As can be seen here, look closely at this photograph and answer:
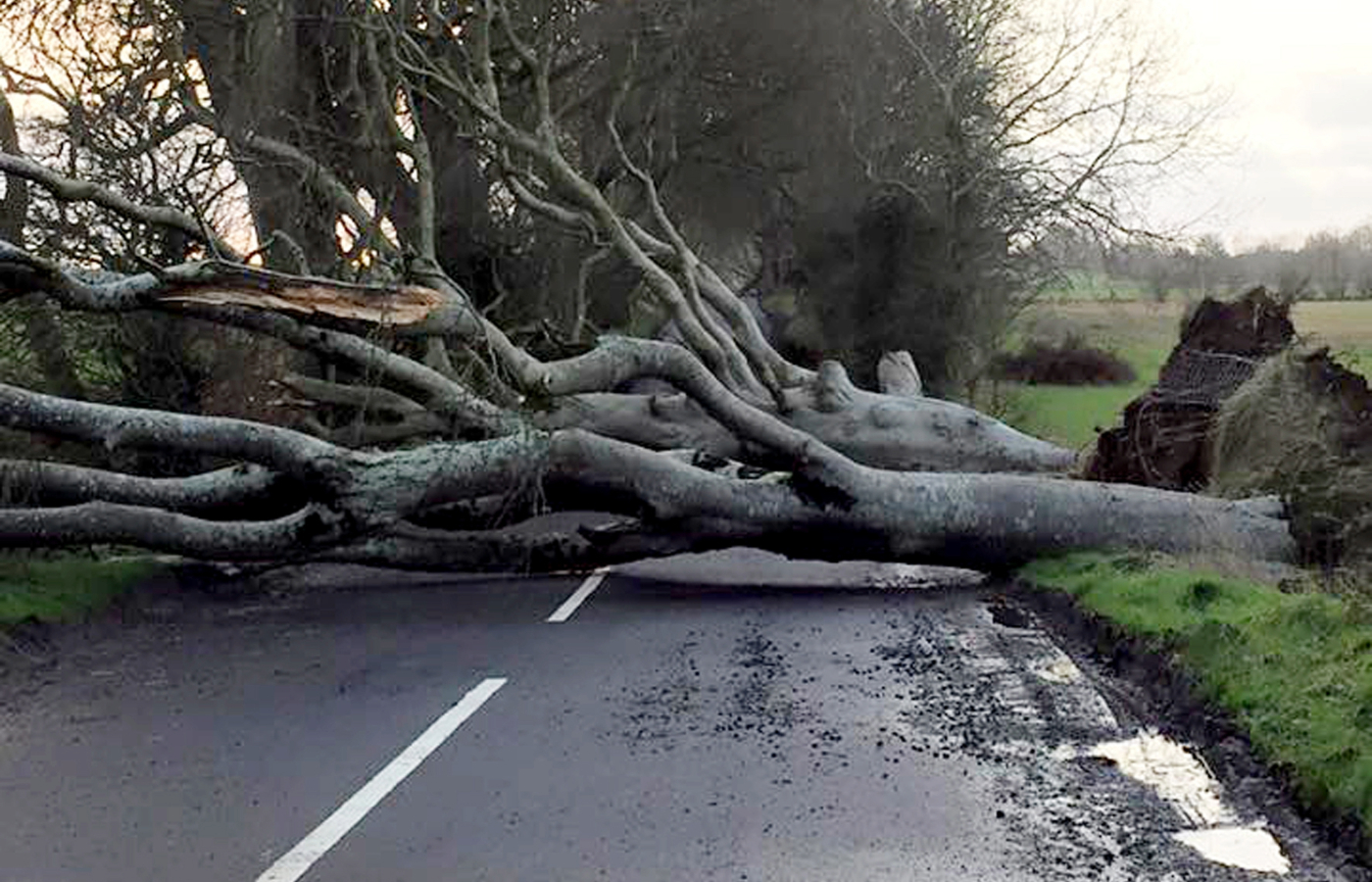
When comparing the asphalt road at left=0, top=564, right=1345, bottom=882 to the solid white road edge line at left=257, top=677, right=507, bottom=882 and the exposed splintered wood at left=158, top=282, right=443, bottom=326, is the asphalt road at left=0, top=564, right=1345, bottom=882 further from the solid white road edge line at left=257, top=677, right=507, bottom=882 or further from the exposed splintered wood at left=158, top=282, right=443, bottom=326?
the exposed splintered wood at left=158, top=282, right=443, bottom=326

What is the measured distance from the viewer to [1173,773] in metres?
7.76

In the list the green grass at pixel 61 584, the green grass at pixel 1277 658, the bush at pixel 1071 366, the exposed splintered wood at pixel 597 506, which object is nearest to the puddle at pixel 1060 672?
Answer: the green grass at pixel 1277 658

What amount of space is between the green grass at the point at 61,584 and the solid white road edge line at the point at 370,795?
4410 millimetres

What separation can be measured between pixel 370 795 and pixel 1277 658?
4740 mm

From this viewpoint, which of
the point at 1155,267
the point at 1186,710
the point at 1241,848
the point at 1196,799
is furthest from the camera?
the point at 1155,267

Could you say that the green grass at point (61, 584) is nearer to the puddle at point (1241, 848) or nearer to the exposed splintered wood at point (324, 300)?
the exposed splintered wood at point (324, 300)

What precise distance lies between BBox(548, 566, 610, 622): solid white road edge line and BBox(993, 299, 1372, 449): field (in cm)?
958

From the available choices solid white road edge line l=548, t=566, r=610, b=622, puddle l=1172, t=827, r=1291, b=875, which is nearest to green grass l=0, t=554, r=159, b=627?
solid white road edge line l=548, t=566, r=610, b=622

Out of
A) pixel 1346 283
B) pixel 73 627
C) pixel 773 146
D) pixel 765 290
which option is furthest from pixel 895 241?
pixel 73 627

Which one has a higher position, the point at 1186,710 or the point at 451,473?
the point at 451,473

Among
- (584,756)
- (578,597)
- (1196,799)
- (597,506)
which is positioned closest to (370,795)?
(584,756)

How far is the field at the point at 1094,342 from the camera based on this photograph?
3117cm

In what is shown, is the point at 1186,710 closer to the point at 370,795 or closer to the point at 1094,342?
the point at 370,795

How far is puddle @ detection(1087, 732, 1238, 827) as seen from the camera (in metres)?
7.05
